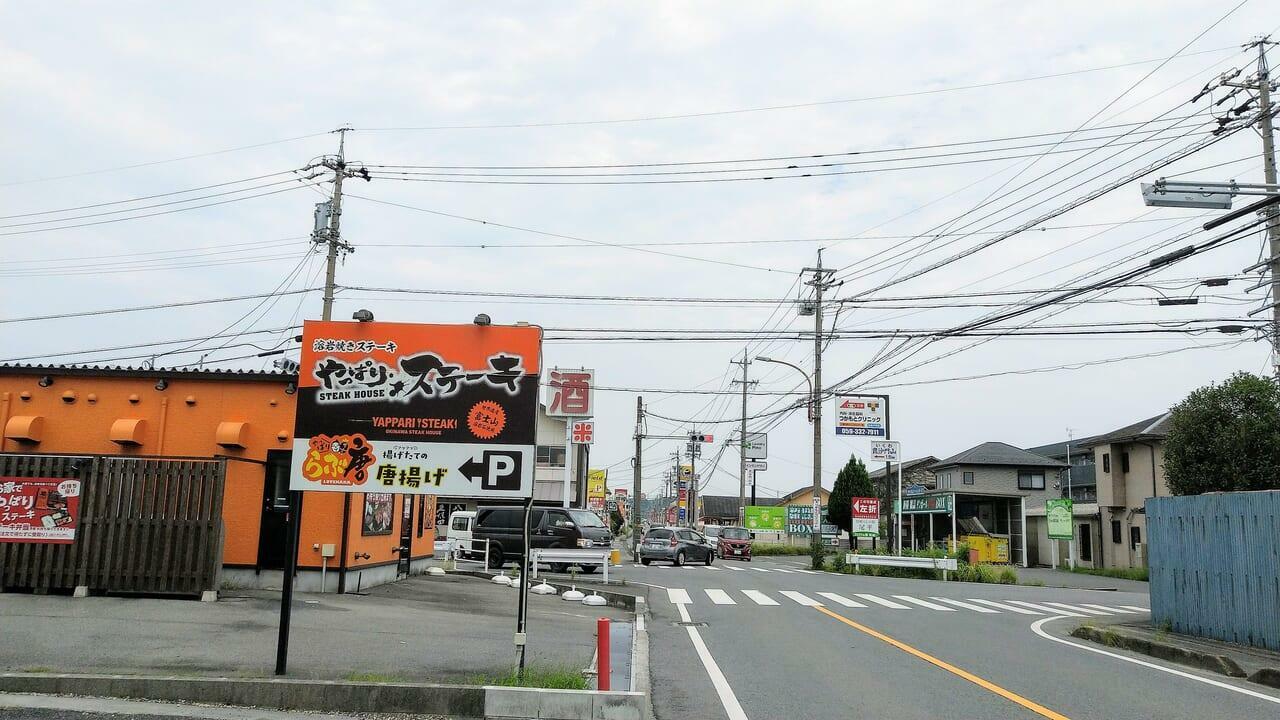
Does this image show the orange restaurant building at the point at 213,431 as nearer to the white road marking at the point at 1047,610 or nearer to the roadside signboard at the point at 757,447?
the white road marking at the point at 1047,610

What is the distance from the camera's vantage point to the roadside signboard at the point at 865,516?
3475cm

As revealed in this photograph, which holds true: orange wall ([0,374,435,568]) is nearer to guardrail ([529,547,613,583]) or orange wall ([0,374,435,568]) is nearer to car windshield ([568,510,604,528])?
guardrail ([529,547,613,583])

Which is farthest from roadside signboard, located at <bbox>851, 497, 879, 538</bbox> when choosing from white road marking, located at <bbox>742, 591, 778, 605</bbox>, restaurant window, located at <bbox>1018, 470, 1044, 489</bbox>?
restaurant window, located at <bbox>1018, 470, 1044, 489</bbox>

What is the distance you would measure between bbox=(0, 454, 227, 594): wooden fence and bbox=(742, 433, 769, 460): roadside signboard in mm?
47131

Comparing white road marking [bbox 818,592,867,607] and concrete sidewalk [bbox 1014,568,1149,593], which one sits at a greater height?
white road marking [bbox 818,592,867,607]

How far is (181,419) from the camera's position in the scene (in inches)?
606

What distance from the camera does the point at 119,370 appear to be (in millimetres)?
15227

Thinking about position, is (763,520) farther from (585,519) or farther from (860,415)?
(585,519)

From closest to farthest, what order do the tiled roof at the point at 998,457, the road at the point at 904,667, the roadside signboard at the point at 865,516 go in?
the road at the point at 904,667, the roadside signboard at the point at 865,516, the tiled roof at the point at 998,457

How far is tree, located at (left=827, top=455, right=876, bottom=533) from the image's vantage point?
2233 inches

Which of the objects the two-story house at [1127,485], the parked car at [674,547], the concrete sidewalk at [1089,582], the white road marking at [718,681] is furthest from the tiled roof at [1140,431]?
the white road marking at [718,681]

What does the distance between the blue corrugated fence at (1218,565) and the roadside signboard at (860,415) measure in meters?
21.5

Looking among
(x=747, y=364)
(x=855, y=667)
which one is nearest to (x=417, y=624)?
(x=855, y=667)

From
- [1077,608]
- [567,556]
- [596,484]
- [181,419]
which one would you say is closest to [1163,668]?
[1077,608]
